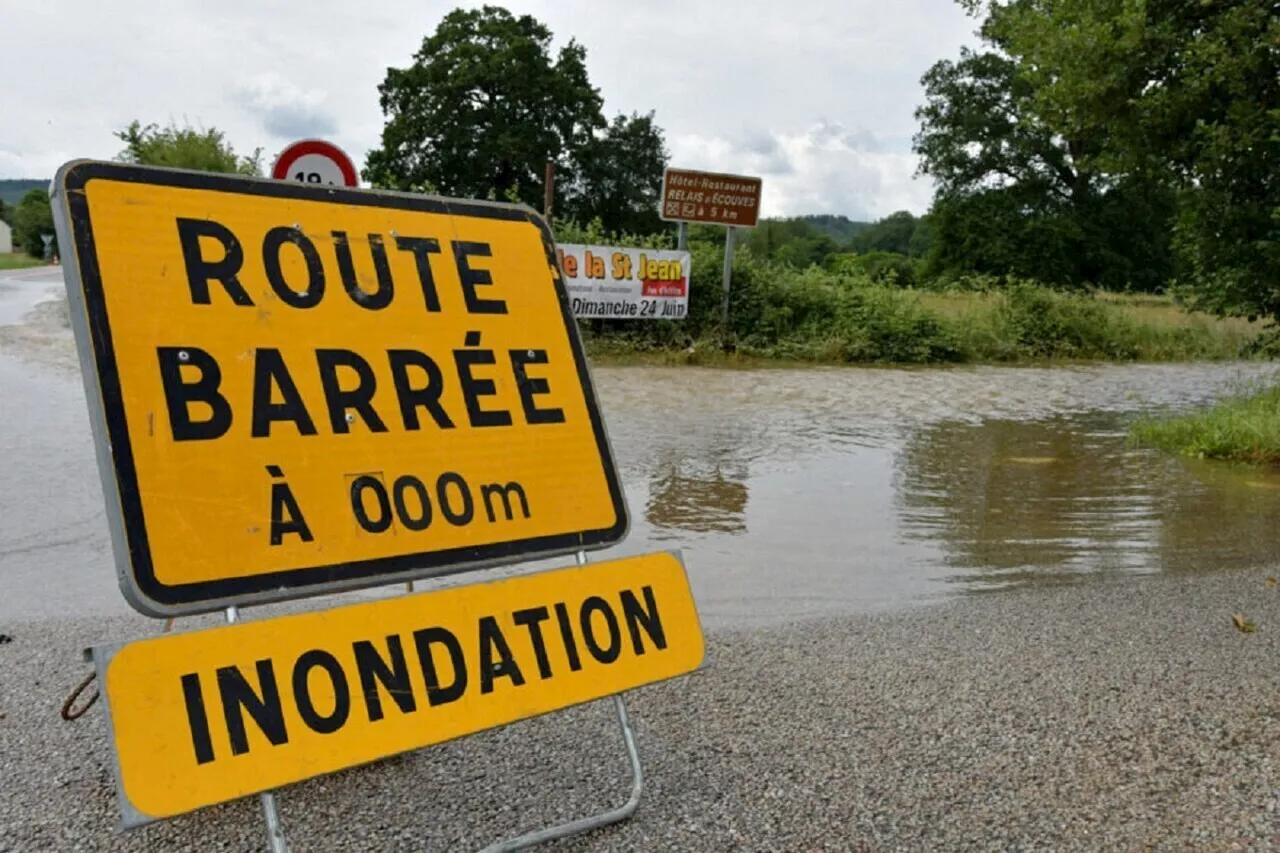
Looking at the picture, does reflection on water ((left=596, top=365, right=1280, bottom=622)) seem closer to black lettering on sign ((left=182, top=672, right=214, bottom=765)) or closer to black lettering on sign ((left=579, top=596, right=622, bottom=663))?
black lettering on sign ((left=579, top=596, right=622, bottom=663))

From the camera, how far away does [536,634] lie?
271 centimetres

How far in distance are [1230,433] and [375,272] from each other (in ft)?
30.0

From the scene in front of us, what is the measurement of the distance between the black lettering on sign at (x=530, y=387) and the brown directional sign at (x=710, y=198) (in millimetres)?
14612

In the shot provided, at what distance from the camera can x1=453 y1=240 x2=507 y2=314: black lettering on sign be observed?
2955 millimetres

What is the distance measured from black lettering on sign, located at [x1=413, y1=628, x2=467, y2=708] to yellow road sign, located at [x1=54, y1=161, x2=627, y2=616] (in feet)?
0.54

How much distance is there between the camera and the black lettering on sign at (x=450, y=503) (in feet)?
8.95

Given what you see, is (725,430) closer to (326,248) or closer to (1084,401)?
(1084,401)

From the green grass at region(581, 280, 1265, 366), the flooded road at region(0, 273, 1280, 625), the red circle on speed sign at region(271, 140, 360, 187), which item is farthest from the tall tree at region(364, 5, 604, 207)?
the red circle on speed sign at region(271, 140, 360, 187)

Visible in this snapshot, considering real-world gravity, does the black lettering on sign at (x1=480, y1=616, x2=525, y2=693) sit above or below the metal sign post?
below

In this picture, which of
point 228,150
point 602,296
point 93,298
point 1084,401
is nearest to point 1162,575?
point 93,298

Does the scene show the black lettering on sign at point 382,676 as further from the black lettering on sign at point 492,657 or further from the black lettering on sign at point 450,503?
the black lettering on sign at point 450,503

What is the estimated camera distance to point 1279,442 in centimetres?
920

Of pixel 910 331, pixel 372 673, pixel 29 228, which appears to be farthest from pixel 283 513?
pixel 29 228

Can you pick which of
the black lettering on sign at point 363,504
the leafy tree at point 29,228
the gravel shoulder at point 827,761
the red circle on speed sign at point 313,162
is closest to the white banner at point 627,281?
the red circle on speed sign at point 313,162
